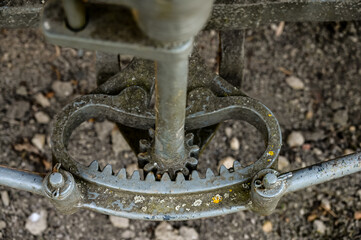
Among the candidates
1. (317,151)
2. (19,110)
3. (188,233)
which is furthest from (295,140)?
(19,110)

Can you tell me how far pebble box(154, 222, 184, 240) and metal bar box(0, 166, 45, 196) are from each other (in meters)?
0.80

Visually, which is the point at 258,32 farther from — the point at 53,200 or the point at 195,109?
the point at 53,200

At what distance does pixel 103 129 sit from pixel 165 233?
0.55 metres

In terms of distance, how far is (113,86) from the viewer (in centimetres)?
180

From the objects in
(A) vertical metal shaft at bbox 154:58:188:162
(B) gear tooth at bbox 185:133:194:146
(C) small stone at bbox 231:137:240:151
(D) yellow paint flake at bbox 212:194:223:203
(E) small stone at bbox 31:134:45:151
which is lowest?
(C) small stone at bbox 231:137:240:151

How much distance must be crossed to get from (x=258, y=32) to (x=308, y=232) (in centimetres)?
100

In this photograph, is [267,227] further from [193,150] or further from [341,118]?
[193,150]

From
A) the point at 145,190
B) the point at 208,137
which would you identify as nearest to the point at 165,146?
the point at 145,190

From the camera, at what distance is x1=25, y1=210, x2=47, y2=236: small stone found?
2.26 metres

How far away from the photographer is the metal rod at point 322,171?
5.16ft

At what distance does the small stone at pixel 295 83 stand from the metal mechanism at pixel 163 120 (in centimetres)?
67

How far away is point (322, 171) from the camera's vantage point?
62.8 inches

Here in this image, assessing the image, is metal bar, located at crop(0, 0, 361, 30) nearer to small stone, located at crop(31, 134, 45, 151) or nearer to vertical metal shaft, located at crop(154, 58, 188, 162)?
vertical metal shaft, located at crop(154, 58, 188, 162)

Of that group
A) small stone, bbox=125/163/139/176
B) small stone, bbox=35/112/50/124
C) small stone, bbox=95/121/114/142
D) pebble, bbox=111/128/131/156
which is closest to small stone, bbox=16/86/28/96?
small stone, bbox=35/112/50/124
